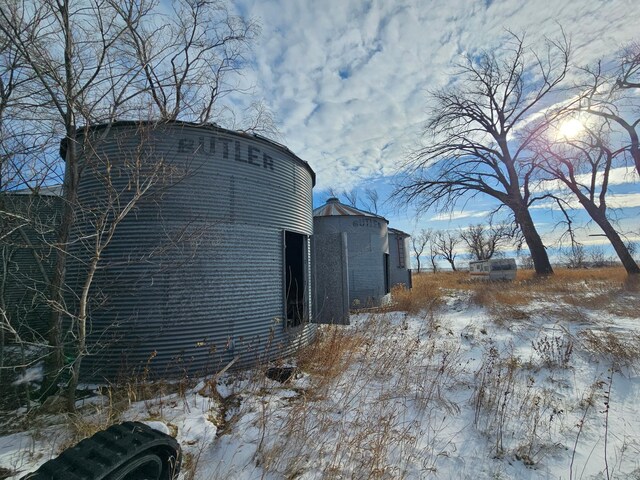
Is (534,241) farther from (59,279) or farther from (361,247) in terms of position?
(59,279)

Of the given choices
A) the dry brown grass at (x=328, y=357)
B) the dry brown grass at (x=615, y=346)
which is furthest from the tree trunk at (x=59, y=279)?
the dry brown grass at (x=615, y=346)

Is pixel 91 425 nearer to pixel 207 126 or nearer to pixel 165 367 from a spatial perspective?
pixel 165 367

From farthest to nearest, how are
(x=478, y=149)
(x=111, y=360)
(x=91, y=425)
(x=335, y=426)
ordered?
(x=478, y=149) < (x=111, y=360) < (x=335, y=426) < (x=91, y=425)

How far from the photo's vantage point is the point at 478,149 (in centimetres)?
2105

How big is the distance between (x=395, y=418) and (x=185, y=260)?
3757mm

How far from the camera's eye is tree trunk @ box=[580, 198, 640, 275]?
18.2m

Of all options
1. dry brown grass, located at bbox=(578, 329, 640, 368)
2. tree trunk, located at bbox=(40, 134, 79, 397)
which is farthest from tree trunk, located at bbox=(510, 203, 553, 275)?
tree trunk, located at bbox=(40, 134, 79, 397)

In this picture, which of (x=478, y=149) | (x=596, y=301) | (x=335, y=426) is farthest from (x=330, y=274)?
(x=478, y=149)

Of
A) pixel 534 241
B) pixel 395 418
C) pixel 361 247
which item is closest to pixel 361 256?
pixel 361 247

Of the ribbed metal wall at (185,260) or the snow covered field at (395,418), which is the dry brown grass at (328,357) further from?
the ribbed metal wall at (185,260)

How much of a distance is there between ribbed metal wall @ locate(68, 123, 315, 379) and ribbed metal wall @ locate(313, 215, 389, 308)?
7.26m

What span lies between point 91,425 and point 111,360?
5.41 ft

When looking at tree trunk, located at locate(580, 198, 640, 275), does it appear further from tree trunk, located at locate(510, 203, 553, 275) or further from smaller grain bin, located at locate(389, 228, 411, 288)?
smaller grain bin, located at locate(389, 228, 411, 288)

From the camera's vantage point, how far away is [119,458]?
2.00m
